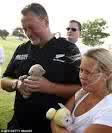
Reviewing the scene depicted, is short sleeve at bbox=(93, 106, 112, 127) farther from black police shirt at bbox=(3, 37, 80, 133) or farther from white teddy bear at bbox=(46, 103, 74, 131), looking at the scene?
black police shirt at bbox=(3, 37, 80, 133)

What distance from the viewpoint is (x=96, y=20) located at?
3105 cm

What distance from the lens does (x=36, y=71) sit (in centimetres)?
290

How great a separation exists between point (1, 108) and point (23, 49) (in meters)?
5.18

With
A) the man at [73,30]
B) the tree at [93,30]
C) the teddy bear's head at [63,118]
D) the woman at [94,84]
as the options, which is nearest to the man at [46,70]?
the teddy bear's head at [63,118]

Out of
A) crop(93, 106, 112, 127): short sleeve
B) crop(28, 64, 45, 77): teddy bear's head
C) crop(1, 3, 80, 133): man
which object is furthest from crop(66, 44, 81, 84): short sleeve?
crop(93, 106, 112, 127): short sleeve

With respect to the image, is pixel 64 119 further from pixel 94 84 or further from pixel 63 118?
pixel 94 84

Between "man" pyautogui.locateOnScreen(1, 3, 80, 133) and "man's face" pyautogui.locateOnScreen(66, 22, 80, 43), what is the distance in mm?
3012

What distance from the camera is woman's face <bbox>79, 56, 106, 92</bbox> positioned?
7.71 ft

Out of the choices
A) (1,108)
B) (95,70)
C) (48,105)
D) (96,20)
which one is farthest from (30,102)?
(96,20)

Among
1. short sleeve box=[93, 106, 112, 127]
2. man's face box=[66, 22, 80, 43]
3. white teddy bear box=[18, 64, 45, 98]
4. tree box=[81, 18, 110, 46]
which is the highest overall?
white teddy bear box=[18, 64, 45, 98]

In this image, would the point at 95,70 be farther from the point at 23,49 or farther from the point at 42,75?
the point at 23,49

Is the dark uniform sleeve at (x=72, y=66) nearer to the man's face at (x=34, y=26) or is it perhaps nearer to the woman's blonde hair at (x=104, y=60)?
the man's face at (x=34, y=26)

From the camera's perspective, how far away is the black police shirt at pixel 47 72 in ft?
9.88

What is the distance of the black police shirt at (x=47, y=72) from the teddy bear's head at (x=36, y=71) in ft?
0.36
